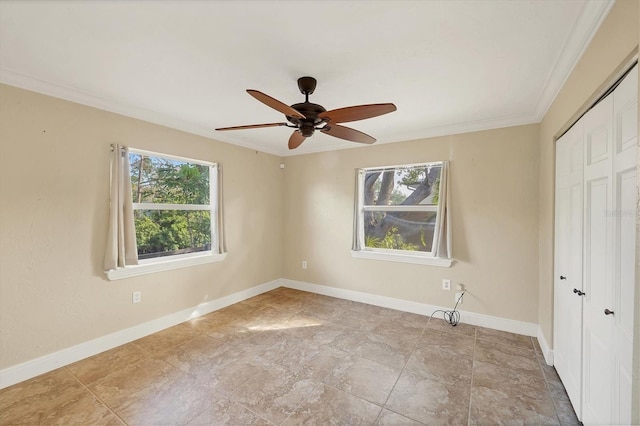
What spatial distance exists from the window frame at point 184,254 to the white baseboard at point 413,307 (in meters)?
1.61

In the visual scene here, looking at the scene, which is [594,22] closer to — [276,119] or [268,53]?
[268,53]

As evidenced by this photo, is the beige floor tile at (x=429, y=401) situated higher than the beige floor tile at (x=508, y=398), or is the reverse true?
the beige floor tile at (x=508, y=398)

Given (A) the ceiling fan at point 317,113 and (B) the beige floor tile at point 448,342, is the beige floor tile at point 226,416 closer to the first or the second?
(B) the beige floor tile at point 448,342

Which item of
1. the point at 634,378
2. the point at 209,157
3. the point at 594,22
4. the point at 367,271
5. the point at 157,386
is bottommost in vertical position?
the point at 157,386

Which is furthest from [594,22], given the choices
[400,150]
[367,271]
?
[367,271]

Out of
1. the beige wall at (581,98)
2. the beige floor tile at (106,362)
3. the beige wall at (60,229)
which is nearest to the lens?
the beige wall at (581,98)

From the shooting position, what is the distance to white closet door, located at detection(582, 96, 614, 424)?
1.35 meters

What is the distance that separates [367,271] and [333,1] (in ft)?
11.0

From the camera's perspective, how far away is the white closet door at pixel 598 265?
53.3 inches

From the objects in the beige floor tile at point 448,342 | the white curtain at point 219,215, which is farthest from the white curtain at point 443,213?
the white curtain at point 219,215

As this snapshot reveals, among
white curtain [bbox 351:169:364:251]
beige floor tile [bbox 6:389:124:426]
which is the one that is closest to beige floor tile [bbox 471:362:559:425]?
white curtain [bbox 351:169:364:251]

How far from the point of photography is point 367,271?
3.99 metres

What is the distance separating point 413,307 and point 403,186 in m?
1.70

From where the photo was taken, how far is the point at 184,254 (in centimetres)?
348
